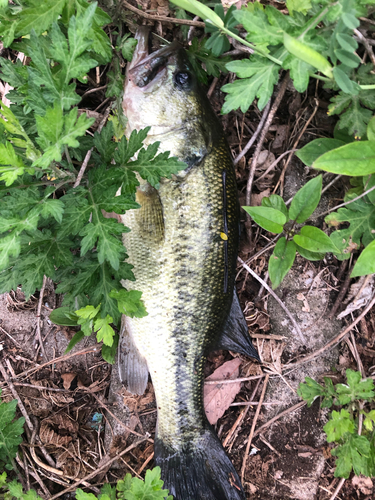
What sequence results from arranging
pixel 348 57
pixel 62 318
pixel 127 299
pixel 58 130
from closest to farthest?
1. pixel 58 130
2. pixel 348 57
3. pixel 127 299
4. pixel 62 318

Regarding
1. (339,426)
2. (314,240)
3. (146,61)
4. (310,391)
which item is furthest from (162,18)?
(339,426)

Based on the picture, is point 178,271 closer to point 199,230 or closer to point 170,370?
point 199,230

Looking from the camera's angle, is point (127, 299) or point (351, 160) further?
point (351, 160)

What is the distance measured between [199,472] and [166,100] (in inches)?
102

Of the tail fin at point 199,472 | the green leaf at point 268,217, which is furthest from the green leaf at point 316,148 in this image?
the tail fin at point 199,472

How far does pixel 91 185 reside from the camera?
1.96 meters

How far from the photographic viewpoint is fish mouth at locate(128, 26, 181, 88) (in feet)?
7.77

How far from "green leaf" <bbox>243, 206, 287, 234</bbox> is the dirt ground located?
1.43 feet

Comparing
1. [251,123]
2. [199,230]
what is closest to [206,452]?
[199,230]

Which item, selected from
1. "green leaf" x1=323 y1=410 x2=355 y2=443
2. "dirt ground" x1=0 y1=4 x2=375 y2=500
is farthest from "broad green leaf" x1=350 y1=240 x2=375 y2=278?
"green leaf" x1=323 y1=410 x2=355 y2=443

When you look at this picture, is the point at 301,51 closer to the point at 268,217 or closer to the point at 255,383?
the point at 268,217

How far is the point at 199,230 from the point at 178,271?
0.31m

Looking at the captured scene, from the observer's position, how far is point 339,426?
2387 mm

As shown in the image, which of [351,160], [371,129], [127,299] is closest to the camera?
[127,299]
